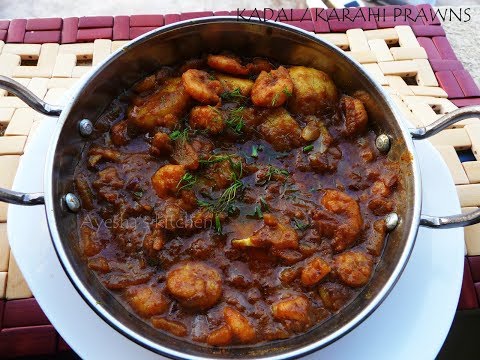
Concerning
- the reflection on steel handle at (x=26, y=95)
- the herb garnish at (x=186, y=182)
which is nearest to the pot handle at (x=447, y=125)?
the herb garnish at (x=186, y=182)

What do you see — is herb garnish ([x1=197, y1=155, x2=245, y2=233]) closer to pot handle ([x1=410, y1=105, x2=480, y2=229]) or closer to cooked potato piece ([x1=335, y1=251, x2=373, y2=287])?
cooked potato piece ([x1=335, y1=251, x2=373, y2=287])

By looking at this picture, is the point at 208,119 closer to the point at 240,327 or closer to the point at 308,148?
the point at 308,148

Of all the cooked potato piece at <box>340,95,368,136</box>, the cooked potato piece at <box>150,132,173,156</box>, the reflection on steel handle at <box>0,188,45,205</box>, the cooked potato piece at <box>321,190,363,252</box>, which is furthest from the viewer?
the cooked potato piece at <box>340,95,368,136</box>

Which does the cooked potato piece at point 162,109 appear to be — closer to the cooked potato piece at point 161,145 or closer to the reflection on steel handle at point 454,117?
the cooked potato piece at point 161,145

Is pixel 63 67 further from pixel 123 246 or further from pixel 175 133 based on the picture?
pixel 123 246

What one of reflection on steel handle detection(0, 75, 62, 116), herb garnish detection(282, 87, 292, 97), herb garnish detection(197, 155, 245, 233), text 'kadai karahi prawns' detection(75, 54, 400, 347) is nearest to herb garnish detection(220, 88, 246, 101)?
text 'kadai karahi prawns' detection(75, 54, 400, 347)

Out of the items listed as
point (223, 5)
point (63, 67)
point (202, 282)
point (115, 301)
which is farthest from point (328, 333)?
point (223, 5)
